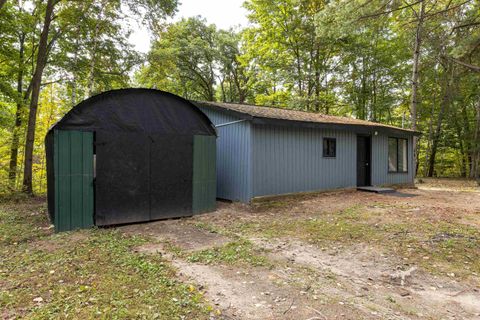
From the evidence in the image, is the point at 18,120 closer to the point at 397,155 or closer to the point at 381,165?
the point at 381,165

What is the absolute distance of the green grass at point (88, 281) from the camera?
2.64 meters

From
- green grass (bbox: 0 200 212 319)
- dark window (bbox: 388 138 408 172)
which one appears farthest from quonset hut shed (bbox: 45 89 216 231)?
dark window (bbox: 388 138 408 172)

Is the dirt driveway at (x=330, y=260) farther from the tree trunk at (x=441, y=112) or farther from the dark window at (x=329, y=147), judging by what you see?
the tree trunk at (x=441, y=112)

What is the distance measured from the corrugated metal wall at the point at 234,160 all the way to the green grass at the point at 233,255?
3.41m

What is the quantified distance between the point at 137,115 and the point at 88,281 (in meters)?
3.84

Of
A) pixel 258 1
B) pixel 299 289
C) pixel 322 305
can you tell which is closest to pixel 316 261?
pixel 299 289

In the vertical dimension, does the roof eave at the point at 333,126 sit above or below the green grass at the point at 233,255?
above

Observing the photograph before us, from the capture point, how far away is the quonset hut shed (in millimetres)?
5440

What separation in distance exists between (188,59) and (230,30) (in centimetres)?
527

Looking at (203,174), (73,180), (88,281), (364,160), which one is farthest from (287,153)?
(88,281)

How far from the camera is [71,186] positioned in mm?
5430

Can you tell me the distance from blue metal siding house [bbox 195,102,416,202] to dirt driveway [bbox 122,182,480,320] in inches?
49.6

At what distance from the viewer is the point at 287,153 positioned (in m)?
8.83

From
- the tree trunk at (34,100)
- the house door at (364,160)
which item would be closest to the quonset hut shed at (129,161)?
the tree trunk at (34,100)
